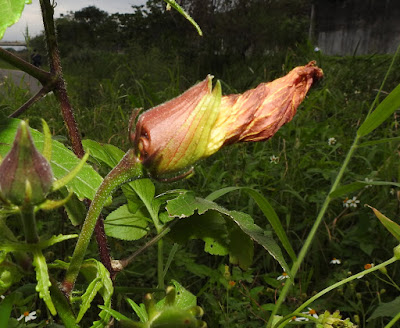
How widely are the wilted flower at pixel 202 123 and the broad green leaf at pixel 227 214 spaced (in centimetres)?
12

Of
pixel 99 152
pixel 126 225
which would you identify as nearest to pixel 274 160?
pixel 126 225

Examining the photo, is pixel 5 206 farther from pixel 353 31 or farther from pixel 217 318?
pixel 353 31

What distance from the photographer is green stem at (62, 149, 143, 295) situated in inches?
17.3

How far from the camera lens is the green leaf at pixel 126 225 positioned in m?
0.83

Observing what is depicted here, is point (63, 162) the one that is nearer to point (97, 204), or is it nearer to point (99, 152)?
point (97, 204)

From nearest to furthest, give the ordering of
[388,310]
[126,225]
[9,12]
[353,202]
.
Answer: [9,12]
[126,225]
[388,310]
[353,202]

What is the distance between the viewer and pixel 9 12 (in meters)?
0.34

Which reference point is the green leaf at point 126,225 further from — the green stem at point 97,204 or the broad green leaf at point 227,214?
the green stem at point 97,204

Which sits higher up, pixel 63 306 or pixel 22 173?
pixel 22 173

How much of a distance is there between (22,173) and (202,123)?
19 centimetres

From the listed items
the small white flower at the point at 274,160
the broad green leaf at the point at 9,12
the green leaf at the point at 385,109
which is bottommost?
the small white flower at the point at 274,160

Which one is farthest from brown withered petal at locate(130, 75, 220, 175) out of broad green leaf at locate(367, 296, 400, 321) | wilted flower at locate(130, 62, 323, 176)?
broad green leaf at locate(367, 296, 400, 321)

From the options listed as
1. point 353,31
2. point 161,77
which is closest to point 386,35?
point 353,31

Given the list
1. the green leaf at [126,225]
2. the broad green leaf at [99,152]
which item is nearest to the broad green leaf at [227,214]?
the broad green leaf at [99,152]
